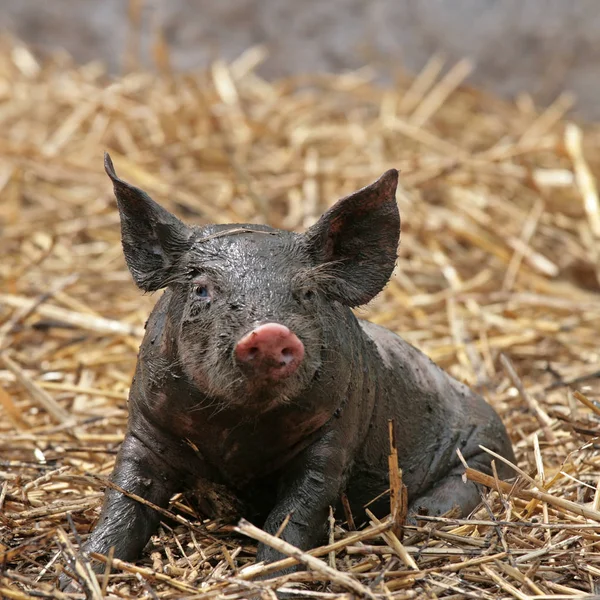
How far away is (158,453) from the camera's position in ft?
11.3

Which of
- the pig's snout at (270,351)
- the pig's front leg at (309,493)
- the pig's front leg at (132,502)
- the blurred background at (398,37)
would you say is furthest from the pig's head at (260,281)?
the blurred background at (398,37)

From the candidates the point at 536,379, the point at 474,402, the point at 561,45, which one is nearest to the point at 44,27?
the point at 561,45

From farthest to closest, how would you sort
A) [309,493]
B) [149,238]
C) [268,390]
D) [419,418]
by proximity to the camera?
1. [419,418]
2. [149,238]
3. [309,493]
4. [268,390]

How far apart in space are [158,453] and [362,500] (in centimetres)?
75

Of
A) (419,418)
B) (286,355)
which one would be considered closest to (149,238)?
(286,355)

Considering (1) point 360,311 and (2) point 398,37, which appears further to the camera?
(2) point 398,37

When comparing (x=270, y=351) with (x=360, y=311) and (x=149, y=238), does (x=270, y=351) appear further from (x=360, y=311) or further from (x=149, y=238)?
(x=360, y=311)

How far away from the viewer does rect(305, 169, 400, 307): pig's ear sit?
11.3 ft

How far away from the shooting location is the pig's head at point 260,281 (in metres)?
3.02

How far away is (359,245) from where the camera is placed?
3.54 m

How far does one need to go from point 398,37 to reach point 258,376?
9.10m

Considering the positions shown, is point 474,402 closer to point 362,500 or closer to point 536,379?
point 362,500

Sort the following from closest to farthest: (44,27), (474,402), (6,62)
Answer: (474,402) → (6,62) → (44,27)

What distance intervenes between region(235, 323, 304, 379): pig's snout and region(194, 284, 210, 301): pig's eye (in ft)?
1.22
